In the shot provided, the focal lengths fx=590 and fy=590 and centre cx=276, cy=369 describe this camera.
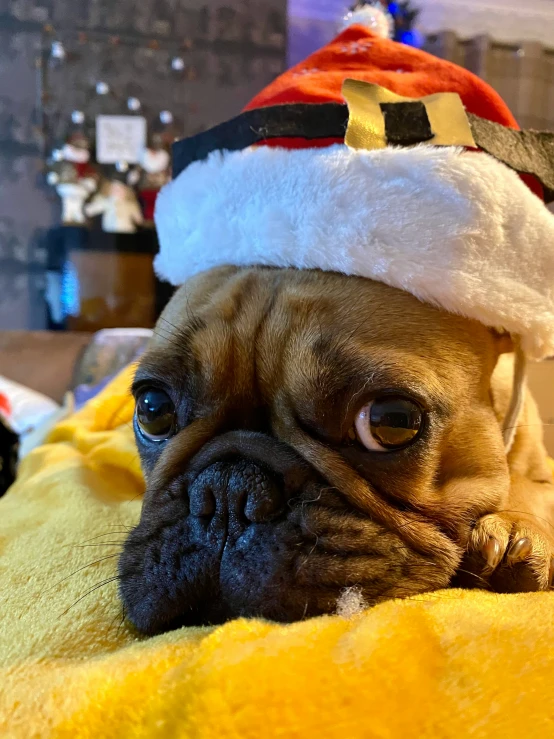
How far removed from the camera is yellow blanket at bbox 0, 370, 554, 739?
61 cm

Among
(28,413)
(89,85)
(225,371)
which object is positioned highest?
(89,85)

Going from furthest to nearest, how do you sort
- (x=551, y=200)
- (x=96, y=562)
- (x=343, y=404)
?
(x=551, y=200) → (x=96, y=562) → (x=343, y=404)

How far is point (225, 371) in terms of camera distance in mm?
1206

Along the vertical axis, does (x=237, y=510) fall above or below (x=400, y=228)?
below

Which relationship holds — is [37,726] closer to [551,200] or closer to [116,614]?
[116,614]

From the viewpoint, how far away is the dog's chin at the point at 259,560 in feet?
2.92

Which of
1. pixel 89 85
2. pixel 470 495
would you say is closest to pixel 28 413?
pixel 470 495

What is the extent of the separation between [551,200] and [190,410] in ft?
3.43

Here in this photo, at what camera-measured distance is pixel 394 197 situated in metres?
1.20

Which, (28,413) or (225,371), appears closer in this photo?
(225,371)

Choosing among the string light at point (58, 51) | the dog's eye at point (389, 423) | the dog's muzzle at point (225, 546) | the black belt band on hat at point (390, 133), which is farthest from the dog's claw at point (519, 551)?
the string light at point (58, 51)

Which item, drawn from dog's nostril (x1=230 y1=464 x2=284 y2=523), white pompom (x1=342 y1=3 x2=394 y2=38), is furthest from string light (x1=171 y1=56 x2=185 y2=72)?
dog's nostril (x1=230 y1=464 x2=284 y2=523)

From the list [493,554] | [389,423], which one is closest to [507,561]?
[493,554]

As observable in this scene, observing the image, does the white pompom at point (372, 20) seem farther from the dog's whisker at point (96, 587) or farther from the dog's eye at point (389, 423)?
the dog's whisker at point (96, 587)
